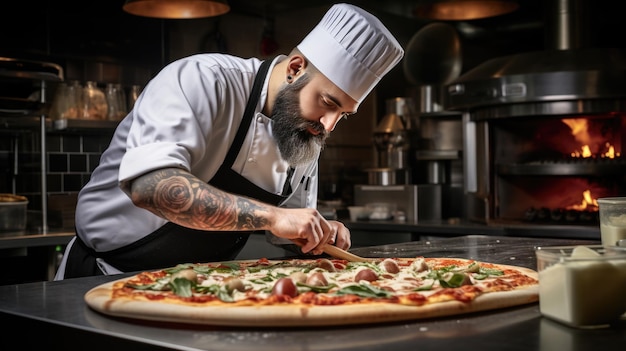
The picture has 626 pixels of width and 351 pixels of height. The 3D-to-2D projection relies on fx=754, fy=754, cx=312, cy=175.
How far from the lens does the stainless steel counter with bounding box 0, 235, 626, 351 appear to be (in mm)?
1130

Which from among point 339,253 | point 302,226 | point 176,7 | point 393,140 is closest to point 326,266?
point 339,253

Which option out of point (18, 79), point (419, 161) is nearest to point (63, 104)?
point (18, 79)

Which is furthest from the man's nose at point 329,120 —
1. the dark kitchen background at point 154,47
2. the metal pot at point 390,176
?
the metal pot at point 390,176

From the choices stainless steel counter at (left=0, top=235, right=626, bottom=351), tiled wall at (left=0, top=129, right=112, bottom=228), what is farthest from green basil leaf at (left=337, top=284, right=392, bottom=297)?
tiled wall at (left=0, top=129, right=112, bottom=228)

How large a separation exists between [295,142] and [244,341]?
1.12 m

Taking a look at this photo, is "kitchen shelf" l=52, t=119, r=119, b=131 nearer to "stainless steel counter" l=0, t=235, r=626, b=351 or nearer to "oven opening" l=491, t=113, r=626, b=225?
"oven opening" l=491, t=113, r=626, b=225

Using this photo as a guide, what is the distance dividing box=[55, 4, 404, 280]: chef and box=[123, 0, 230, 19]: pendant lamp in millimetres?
1445

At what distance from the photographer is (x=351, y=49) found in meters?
2.24

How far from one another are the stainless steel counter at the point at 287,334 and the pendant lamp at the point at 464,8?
9.24 feet

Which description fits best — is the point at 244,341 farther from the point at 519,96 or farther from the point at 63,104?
the point at 63,104

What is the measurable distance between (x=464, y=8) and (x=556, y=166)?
3.26 ft

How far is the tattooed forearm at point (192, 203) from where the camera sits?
1793 mm

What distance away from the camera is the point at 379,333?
48.3 inches

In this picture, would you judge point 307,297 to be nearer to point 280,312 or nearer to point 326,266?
point 280,312
